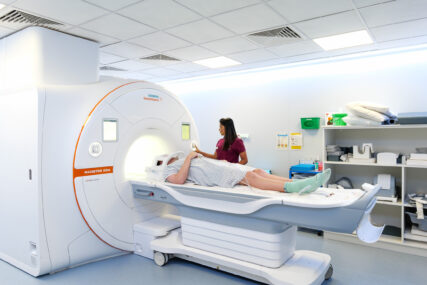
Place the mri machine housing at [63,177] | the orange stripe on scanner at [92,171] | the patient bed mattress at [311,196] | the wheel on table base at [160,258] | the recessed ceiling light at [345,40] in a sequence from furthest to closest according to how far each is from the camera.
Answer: the recessed ceiling light at [345,40] → the wheel on table base at [160,258] → the orange stripe on scanner at [92,171] → the mri machine housing at [63,177] → the patient bed mattress at [311,196]

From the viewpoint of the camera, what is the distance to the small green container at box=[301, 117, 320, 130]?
4.30 metres

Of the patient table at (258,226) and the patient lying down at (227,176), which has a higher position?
the patient lying down at (227,176)

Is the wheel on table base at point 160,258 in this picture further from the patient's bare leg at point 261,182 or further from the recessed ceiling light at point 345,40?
the recessed ceiling light at point 345,40

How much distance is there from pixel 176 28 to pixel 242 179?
1.53 metres

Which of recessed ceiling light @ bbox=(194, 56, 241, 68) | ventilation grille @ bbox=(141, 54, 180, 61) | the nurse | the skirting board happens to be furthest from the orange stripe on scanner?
the skirting board

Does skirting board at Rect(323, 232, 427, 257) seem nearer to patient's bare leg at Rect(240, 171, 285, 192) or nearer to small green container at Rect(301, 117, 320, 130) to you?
small green container at Rect(301, 117, 320, 130)

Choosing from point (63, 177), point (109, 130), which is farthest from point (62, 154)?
point (109, 130)

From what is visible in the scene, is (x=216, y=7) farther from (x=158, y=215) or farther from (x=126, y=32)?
(x=158, y=215)

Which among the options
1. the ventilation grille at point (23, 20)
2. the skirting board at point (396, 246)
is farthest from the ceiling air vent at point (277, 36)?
the skirting board at point (396, 246)

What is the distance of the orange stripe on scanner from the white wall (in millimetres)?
2589

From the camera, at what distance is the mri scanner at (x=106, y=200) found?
2.28 metres

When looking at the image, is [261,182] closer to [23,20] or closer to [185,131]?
[185,131]

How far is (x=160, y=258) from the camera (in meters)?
2.81

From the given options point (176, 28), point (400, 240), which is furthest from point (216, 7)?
point (400, 240)
